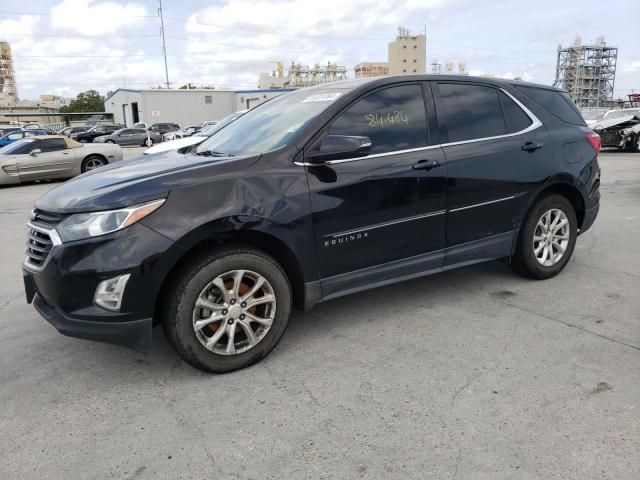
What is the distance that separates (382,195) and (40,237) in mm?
2174

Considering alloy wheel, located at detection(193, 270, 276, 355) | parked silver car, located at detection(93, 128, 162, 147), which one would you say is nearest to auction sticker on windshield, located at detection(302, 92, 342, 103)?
alloy wheel, located at detection(193, 270, 276, 355)

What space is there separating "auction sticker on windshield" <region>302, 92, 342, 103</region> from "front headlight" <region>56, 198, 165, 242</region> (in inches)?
57.0

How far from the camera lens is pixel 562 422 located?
8.43ft

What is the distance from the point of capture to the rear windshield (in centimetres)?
452

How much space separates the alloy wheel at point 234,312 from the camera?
2994 millimetres

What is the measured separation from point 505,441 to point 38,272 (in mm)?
2687

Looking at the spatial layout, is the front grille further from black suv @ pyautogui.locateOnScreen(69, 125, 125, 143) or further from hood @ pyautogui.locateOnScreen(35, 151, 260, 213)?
black suv @ pyautogui.locateOnScreen(69, 125, 125, 143)

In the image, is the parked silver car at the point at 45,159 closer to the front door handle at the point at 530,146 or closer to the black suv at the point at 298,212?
the black suv at the point at 298,212

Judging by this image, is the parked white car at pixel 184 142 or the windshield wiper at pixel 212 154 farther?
the parked white car at pixel 184 142

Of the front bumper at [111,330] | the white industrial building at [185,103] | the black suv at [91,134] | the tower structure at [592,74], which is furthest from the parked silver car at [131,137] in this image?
the tower structure at [592,74]

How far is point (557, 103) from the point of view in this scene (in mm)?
4660

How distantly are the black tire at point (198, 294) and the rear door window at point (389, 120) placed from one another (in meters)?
1.03

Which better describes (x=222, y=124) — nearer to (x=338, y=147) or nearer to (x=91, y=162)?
(x=91, y=162)

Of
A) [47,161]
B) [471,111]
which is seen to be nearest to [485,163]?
A: [471,111]
